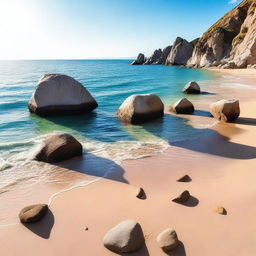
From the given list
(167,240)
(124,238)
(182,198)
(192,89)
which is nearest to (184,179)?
(182,198)

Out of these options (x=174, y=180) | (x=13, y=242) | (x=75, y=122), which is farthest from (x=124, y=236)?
(x=75, y=122)

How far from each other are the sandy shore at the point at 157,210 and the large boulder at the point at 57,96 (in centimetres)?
716

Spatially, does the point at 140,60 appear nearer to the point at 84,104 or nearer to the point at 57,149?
the point at 84,104

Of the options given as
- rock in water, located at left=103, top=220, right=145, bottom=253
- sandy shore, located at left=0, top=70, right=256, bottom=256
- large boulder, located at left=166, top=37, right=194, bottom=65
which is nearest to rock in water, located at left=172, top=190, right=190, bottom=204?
sandy shore, located at left=0, top=70, right=256, bottom=256

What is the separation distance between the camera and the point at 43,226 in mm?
4789

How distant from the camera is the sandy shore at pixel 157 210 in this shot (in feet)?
13.8

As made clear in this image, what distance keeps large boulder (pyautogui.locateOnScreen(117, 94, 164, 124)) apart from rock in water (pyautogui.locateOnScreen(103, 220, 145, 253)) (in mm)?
→ 8334

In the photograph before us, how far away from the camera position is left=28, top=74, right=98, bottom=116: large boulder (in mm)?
13727

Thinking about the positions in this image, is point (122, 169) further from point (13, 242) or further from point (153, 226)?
point (13, 242)

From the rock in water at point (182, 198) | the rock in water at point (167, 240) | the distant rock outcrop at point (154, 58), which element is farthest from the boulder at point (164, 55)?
the rock in water at point (167, 240)

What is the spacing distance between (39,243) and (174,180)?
3.56m

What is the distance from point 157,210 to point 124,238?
127 centimetres

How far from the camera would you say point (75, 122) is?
1330 centimetres

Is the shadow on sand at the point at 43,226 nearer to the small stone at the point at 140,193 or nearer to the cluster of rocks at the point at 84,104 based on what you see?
the small stone at the point at 140,193
